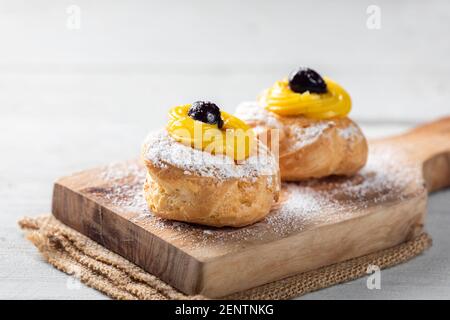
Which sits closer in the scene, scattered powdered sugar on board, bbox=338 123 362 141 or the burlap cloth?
the burlap cloth

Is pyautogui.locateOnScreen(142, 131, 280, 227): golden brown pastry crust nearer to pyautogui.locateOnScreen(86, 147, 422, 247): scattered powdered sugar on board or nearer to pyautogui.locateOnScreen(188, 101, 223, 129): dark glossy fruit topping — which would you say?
pyautogui.locateOnScreen(86, 147, 422, 247): scattered powdered sugar on board

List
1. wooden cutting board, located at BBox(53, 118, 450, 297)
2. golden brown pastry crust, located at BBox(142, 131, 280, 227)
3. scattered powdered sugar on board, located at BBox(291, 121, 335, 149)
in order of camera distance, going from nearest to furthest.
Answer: wooden cutting board, located at BBox(53, 118, 450, 297), golden brown pastry crust, located at BBox(142, 131, 280, 227), scattered powdered sugar on board, located at BBox(291, 121, 335, 149)

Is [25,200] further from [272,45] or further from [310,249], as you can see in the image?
[272,45]

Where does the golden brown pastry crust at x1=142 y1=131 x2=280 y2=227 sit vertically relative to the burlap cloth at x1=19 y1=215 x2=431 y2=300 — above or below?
above

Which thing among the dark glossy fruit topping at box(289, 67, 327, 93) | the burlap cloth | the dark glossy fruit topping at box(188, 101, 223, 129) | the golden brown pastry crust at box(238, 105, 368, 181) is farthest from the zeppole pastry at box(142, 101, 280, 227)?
the dark glossy fruit topping at box(289, 67, 327, 93)

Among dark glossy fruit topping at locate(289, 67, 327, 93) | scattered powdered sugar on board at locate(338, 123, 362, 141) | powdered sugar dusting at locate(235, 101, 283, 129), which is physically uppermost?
dark glossy fruit topping at locate(289, 67, 327, 93)

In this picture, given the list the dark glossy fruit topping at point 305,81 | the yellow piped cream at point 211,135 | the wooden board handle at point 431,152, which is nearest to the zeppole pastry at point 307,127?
the dark glossy fruit topping at point 305,81

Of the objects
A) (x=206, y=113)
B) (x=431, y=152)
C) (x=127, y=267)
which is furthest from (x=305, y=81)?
(x=127, y=267)
